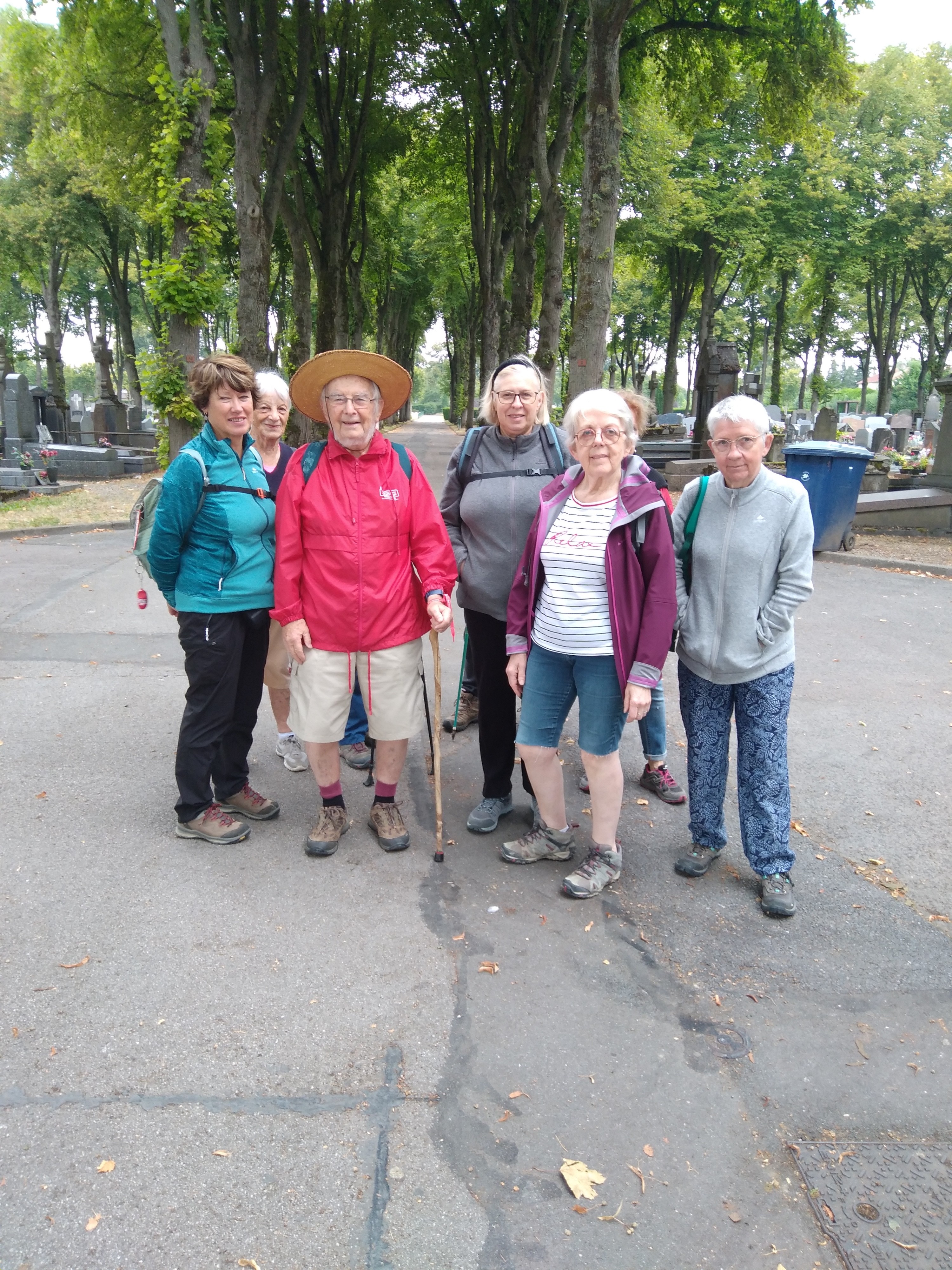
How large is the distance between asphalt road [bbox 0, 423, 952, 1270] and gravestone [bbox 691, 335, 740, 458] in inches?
642

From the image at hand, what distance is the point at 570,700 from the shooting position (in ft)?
11.8

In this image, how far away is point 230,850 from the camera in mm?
3887

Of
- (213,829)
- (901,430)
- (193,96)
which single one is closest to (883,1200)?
(213,829)

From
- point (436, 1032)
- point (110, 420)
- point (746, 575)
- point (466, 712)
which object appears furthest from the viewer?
point (110, 420)

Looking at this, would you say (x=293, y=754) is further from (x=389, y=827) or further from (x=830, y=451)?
(x=830, y=451)

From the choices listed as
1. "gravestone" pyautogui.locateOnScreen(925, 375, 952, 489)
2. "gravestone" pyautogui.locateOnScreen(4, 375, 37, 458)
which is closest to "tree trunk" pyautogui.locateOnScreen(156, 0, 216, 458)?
"gravestone" pyautogui.locateOnScreen(4, 375, 37, 458)

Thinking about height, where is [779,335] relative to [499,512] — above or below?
above

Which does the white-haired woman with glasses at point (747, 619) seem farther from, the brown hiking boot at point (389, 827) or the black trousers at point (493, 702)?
the brown hiking boot at point (389, 827)

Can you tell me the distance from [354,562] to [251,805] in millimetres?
1363

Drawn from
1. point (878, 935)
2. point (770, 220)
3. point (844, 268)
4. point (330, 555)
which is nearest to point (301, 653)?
point (330, 555)

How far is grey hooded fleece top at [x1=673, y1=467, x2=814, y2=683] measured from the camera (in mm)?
3352

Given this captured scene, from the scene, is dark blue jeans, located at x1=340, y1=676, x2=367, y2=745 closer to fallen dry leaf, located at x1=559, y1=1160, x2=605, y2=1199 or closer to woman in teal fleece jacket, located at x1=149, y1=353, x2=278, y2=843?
woman in teal fleece jacket, located at x1=149, y1=353, x2=278, y2=843

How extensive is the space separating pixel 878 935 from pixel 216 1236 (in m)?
2.52

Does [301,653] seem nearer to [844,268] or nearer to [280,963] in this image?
[280,963]
